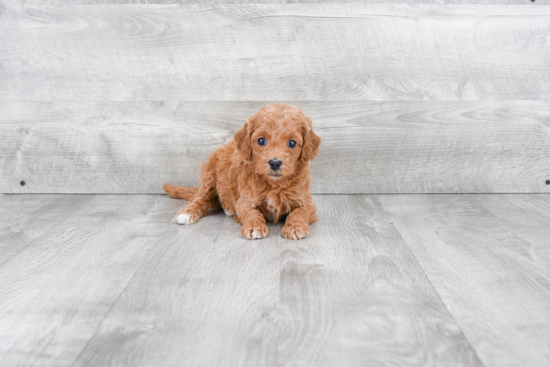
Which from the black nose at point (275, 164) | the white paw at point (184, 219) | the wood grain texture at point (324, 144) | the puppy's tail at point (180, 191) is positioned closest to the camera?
the black nose at point (275, 164)

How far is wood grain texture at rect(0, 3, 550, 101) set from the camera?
9.12 feet

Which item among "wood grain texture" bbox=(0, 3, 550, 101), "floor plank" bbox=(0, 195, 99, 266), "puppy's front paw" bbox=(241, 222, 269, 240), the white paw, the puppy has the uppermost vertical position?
"wood grain texture" bbox=(0, 3, 550, 101)

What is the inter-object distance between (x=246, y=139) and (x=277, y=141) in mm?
150

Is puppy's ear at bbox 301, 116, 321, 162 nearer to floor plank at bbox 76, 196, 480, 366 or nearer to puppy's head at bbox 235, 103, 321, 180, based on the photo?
puppy's head at bbox 235, 103, 321, 180

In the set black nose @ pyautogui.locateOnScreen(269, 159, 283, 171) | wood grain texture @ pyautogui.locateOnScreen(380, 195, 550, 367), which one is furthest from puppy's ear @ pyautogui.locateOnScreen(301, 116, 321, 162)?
wood grain texture @ pyautogui.locateOnScreen(380, 195, 550, 367)

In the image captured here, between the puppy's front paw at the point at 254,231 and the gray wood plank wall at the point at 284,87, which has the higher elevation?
the gray wood plank wall at the point at 284,87

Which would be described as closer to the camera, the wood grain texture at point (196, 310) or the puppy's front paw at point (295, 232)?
the wood grain texture at point (196, 310)

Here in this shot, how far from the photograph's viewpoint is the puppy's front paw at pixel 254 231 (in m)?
2.12

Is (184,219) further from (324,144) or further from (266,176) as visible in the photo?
(324,144)

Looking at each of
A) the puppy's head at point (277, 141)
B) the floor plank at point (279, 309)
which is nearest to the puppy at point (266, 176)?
the puppy's head at point (277, 141)

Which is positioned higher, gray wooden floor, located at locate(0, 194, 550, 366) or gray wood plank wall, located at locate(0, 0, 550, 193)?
gray wood plank wall, located at locate(0, 0, 550, 193)

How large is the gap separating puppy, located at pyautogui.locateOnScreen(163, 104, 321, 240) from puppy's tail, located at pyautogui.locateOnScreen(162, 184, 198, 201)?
0.24 meters

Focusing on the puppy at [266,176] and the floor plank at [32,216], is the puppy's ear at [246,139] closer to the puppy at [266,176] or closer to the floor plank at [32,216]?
the puppy at [266,176]

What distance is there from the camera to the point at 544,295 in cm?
161
